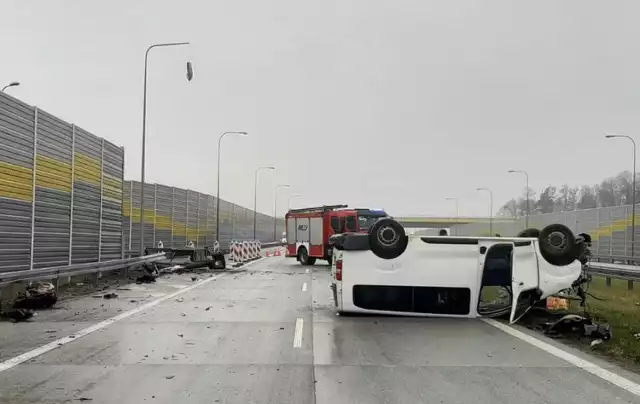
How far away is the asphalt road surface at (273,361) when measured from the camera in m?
6.58

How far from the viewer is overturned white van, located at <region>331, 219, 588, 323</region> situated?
12.1 m

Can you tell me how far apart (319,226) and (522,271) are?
23.4 meters

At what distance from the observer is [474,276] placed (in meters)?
12.2

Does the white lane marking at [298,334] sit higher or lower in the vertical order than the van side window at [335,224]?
lower

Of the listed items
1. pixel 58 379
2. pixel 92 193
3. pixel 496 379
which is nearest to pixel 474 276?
pixel 496 379

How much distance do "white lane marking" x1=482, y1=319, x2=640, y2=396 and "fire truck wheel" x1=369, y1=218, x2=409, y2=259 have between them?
2.38 metres

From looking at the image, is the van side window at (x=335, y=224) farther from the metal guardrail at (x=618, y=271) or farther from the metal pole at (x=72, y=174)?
the metal pole at (x=72, y=174)

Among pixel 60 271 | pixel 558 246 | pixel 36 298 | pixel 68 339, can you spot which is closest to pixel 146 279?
pixel 60 271

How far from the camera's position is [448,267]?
12242 millimetres

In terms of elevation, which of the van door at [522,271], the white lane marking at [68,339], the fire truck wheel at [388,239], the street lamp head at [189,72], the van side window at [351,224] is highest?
the street lamp head at [189,72]

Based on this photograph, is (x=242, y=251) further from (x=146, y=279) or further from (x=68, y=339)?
(x=68, y=339)

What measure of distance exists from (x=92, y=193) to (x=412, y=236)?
45.1ft

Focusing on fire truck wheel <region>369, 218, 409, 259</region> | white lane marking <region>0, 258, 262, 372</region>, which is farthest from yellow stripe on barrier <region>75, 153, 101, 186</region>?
fire truck wheel <region>369, 218, 409, 259</region>

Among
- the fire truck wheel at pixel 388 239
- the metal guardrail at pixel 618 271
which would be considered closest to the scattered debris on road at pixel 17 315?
the fire truck wheel at pixel 388 239
